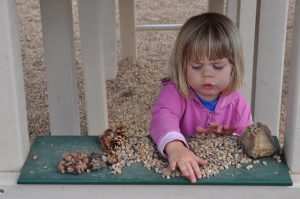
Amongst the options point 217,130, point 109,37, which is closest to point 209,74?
point 217,130

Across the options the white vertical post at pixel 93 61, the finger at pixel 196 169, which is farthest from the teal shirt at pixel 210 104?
the white vertical post at pixel 93 61

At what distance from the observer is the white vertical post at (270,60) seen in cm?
225

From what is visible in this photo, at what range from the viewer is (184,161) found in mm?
1250

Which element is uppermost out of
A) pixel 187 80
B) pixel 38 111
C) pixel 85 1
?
pixel 85 1

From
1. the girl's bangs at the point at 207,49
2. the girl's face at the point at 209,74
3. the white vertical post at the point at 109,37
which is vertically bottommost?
the white vertical post at the point at 109,37

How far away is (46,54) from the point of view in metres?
2.40

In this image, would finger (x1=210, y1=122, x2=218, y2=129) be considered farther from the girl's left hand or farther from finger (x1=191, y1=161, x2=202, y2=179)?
finger (x1=191, y1=161, x2=202, y2=179)

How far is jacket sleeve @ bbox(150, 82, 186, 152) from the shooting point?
1389 mm

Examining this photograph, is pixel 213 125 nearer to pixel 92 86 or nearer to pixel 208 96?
pixel 208 96

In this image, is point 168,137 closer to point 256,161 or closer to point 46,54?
point 256,161

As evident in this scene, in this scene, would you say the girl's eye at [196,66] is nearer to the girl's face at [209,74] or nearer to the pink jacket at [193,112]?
the girl's face at [209,74]

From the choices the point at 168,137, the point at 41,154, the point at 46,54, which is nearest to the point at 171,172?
the point at 168,137

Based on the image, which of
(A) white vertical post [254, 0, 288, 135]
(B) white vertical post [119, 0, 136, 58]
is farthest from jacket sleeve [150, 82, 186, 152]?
(B) white vertical post [119, 0, 136, 58]

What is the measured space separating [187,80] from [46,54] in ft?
3.00
